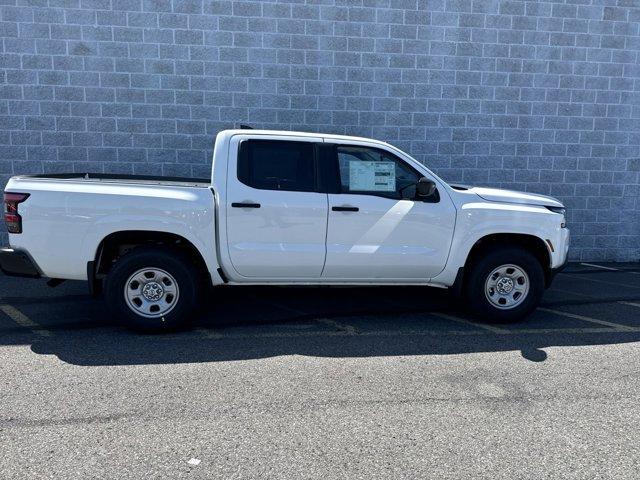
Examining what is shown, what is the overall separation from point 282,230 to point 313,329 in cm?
106

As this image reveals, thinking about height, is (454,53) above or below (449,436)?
above

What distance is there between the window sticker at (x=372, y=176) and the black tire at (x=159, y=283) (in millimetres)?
1803

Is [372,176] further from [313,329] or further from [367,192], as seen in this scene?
[313,329]

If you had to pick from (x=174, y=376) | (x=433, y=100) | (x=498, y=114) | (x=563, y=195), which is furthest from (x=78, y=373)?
(x=563, y=195)

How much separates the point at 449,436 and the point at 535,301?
282cm

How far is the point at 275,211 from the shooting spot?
211 inches

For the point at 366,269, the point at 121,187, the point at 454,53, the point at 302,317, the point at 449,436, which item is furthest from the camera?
the point at 454,53

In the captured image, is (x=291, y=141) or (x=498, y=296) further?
(x=498, y=296)

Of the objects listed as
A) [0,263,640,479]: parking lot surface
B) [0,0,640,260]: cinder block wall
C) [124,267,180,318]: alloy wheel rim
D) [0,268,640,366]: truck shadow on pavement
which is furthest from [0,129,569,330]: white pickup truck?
[0,0,640,260]: cinder block wall

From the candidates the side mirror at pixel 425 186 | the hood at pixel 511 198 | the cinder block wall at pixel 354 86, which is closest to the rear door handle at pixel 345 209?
the side mirror at pixel 425 186

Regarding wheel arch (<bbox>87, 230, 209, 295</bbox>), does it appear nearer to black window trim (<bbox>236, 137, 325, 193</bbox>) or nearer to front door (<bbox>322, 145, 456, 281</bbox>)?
black window trim (<bbox>236, 137, 325, 193</bbox>)

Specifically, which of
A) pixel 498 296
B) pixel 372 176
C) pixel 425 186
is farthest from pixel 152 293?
pixel 498 296

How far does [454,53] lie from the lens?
8953 millimetres

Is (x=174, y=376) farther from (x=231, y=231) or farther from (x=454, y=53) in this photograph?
(x=454, y=53)
